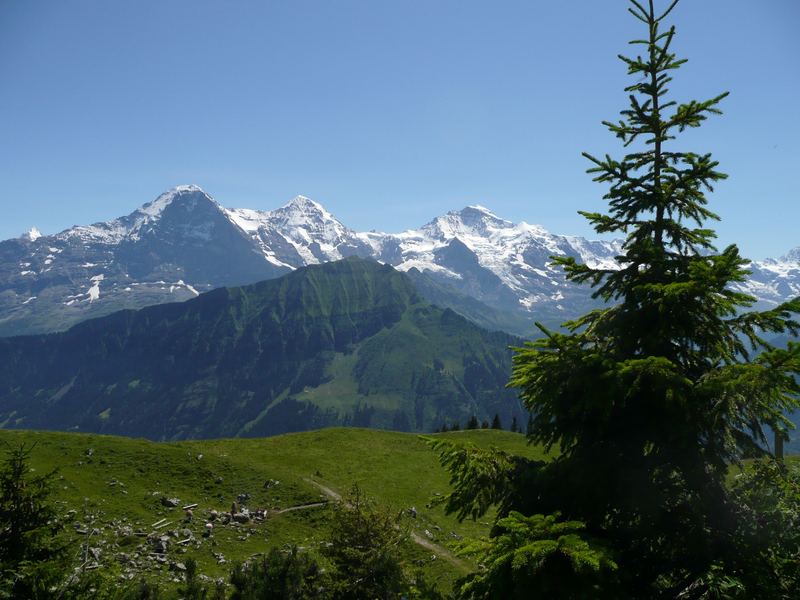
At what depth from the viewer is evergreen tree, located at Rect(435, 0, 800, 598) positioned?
31.9 feet

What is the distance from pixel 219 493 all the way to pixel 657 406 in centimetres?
4119

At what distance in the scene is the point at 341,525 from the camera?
22.2 m

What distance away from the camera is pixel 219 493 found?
4291 cm

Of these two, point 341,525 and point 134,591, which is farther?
point 341,525

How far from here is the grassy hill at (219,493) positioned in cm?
3272

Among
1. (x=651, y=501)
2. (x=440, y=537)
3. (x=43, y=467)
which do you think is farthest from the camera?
(x=43, y=467)

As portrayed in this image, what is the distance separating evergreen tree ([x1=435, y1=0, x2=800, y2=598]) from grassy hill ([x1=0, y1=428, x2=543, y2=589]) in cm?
1464

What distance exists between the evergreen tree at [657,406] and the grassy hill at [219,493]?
576 inches

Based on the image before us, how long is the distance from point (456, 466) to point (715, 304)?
275 inches

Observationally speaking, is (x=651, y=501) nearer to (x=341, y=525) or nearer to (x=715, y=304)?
(x=715, y=304)

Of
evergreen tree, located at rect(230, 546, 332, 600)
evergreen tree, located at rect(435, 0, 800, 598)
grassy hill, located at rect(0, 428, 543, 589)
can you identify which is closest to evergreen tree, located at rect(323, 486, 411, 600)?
evergreen tree, located at rect(230, 546, 332, 600)

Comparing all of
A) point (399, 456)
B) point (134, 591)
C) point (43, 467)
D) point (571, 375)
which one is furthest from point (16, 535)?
point (399, 456)

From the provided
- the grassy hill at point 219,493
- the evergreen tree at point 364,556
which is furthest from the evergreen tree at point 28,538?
the grassy hill at point 219,493

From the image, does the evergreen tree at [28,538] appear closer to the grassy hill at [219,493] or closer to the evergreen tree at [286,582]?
the evergreen tree at [286,582]
